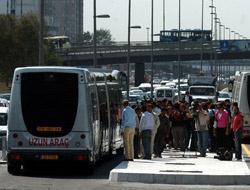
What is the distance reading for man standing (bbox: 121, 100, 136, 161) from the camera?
87.5 ft

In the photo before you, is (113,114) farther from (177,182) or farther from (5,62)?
(5,62)

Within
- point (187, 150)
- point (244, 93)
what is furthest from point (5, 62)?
point (187, 150)

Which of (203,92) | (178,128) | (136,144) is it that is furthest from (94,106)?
(203,92)

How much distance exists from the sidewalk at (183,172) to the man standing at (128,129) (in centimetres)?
42

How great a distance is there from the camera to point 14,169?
24.3 metres

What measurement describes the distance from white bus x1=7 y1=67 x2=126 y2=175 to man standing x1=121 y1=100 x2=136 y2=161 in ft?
6.50

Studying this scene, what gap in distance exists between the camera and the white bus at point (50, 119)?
24.0 meters

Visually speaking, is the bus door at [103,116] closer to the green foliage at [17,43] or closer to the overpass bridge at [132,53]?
the green foliage at [17,43]

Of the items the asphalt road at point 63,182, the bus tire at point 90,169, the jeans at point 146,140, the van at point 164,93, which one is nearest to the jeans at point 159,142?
the jeans at point 146,140

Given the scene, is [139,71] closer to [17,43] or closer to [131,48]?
[131,48]

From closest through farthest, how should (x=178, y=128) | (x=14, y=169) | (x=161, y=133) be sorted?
(x=14, y=169) → (x=161, y=133) → (x=178, y=128)

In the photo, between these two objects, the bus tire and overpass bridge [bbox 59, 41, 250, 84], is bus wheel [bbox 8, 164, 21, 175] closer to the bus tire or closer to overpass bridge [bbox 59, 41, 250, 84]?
the bus tire

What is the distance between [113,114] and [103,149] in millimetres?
3031

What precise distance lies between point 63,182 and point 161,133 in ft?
27.6
